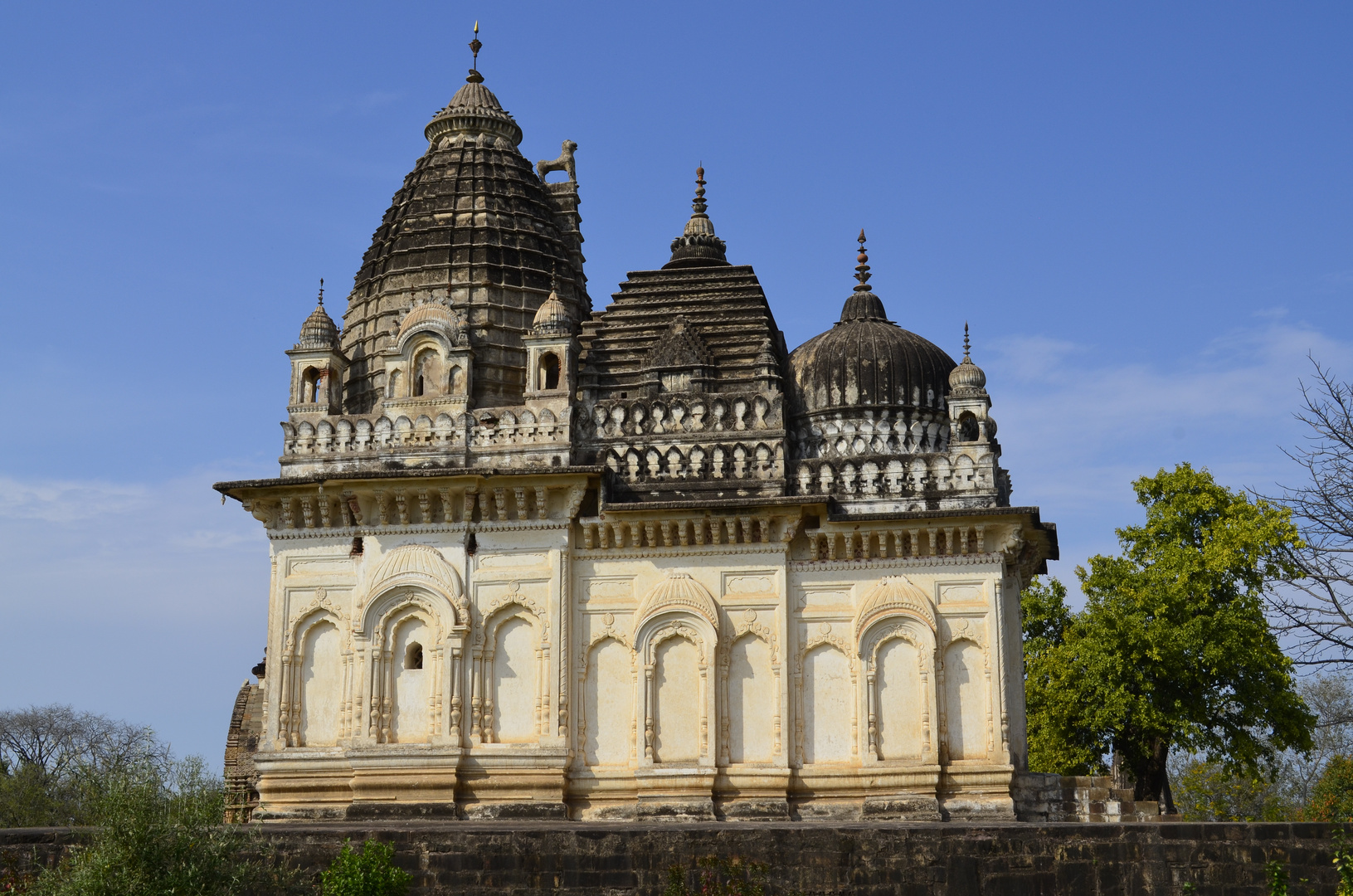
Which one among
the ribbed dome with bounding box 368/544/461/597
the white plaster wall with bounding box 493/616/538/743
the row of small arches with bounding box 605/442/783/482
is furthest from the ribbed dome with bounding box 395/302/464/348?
the white plaster wall with bounding box 493/616/538/743

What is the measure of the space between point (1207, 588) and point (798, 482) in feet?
32.5

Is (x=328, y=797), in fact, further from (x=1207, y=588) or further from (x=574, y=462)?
(x=1207, y=588)

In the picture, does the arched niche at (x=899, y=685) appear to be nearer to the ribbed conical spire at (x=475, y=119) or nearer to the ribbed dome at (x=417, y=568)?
the ribbed dome at (x=417, y=568)

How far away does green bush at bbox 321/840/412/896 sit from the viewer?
17.8m

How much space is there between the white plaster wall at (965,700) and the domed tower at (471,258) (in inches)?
343

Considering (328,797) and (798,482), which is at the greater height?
(798,482)

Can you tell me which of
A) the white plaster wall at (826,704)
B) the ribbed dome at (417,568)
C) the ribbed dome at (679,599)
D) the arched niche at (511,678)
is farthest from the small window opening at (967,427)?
the ribbed dome at (417,568)

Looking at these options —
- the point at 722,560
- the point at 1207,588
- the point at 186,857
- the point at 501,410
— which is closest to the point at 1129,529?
the point at 1207,588

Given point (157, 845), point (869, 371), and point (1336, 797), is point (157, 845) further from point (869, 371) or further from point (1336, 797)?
point (1336, 797)

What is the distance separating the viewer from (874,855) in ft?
58.6

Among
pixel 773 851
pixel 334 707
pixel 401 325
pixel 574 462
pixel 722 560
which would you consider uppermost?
pixel 401 325

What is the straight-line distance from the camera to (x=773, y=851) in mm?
17922

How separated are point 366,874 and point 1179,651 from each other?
16798 mm

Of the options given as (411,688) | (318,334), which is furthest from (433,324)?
(411,688)
